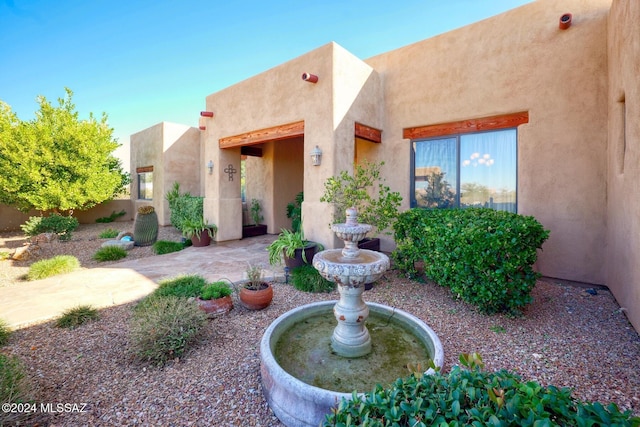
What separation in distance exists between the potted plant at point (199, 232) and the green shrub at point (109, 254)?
5.63ft

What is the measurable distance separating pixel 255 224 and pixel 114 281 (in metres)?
5.53

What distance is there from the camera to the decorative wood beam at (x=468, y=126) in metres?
5.70

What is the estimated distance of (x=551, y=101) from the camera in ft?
17.4

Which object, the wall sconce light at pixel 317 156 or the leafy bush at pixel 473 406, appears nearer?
the leafy bush at pixel 473 406

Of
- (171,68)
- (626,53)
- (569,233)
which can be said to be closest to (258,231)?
(171,68)

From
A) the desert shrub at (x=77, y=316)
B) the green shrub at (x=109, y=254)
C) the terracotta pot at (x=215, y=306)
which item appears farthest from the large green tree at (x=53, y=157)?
the terracotta pot at (x=215, y=306)

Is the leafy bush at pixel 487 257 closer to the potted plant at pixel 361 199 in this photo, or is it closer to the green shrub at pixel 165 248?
the potted plant at pixel 361 199

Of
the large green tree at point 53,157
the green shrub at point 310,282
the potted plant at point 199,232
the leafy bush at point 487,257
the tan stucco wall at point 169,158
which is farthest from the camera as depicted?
the tan stucco wall at point 169,158

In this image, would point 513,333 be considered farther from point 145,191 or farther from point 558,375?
point 145,191

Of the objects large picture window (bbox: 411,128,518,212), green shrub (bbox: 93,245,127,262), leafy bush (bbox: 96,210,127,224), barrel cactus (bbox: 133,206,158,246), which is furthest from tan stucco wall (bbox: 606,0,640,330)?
leafy bush (bbox: 96,210,127,224)

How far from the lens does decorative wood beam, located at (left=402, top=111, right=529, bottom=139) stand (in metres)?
5.70

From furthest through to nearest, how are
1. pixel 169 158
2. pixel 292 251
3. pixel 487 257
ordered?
pixel 169 158, pixel 292 251, pixel 487 257

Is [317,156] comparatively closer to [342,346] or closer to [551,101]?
[342,346]

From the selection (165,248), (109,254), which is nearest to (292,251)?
(165,248)
